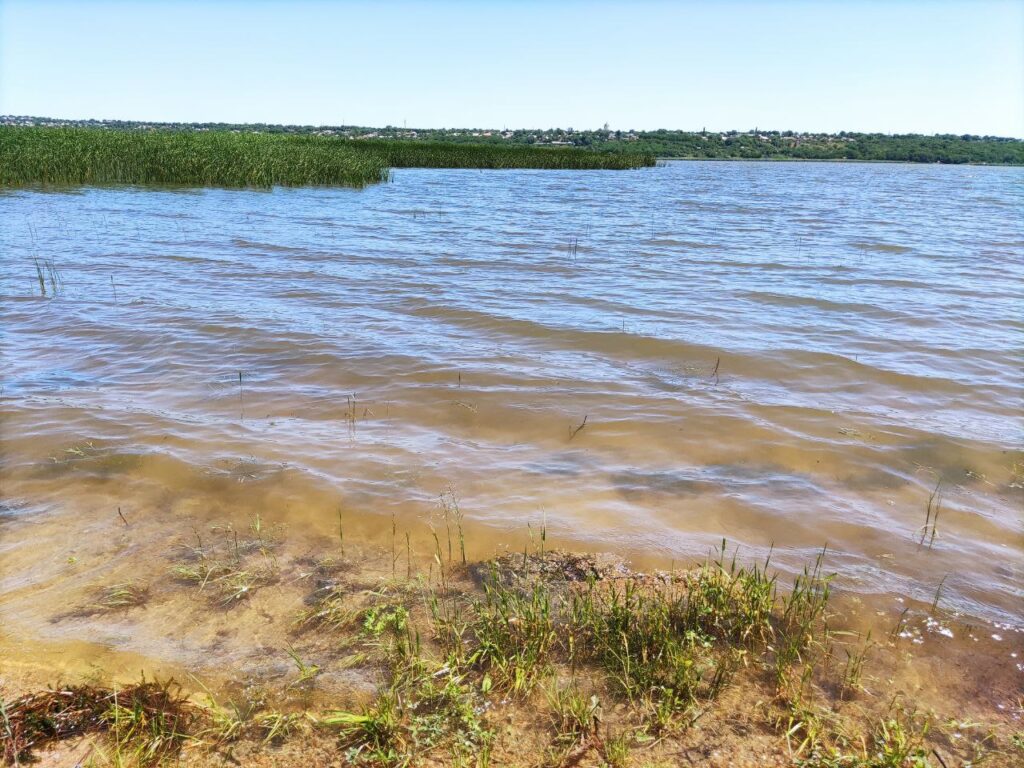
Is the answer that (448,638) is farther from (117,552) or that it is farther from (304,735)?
(117,552)

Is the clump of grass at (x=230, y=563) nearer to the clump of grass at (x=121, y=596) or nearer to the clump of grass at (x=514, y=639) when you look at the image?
the clump of grass at (x=121, y=596)

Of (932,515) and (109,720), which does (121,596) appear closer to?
(109,720)

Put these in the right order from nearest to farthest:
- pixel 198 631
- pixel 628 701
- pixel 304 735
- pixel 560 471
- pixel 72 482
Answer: pixel 304 735
pixel 628 701
pixel 198 631
pixel 72 482
pixel 560 471

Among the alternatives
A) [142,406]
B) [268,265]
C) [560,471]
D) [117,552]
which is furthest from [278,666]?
[268,265]

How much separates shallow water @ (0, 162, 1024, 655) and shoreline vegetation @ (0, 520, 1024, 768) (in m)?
0.64

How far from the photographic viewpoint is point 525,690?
9.57 feet

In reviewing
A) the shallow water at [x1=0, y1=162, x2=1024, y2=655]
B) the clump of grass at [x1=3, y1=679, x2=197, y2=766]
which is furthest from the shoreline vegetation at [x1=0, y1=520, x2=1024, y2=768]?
the shallow water at [x1=0, y1=162, x2=1024, y2=655]

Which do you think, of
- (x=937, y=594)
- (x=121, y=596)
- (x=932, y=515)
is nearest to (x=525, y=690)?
(x=121, y=596)

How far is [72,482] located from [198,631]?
7.61 ft

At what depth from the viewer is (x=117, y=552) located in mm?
3994

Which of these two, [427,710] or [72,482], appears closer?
[427,710]

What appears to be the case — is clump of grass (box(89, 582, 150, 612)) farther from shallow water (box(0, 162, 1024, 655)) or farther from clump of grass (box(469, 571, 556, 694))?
clump of grass (box(469, 571, 556, 694))

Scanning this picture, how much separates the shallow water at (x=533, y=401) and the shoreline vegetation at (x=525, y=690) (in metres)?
0.64

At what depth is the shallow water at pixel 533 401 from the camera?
4473 mm
